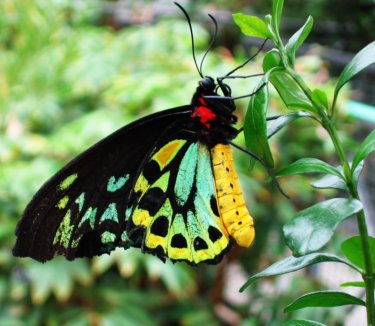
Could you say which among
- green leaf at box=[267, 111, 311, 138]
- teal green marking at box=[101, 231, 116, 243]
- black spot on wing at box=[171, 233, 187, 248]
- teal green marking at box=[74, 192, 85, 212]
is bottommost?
green leaf at box=[267, 111, 311, 138]

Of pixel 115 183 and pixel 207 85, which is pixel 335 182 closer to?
pixel 207 85

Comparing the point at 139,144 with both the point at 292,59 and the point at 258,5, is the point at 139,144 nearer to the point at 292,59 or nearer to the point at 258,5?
the point at 292,59

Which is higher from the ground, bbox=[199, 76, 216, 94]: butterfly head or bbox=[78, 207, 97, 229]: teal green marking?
bbox=[199, 76, 216, 94]: butterfly head

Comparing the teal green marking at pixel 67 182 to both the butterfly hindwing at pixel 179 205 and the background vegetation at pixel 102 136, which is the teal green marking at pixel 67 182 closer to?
the butterfly hindwing at pixel 179 205

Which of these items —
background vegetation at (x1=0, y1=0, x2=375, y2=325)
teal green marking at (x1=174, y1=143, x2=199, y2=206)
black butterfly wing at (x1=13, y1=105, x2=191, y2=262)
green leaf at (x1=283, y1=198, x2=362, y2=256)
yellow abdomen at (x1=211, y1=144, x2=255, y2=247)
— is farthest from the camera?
background vegetation at (x1=0, y1=0, x2=375, y2=325)

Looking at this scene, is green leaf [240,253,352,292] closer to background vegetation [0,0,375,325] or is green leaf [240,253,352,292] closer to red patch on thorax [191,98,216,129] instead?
red patch on thorax [191,98,216,129]

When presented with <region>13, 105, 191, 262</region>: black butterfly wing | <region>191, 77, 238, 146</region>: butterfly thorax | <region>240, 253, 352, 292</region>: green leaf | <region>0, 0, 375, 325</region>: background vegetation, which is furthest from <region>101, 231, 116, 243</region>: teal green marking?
<region>0, 0, 375, 325</region>: background vegetation

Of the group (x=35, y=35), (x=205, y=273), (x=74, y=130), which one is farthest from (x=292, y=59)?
(x=35, y=35)

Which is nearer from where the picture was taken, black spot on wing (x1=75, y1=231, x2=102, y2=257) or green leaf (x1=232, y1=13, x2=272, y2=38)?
green leaf (x1=232, y1=13, x2=272, y2=38)

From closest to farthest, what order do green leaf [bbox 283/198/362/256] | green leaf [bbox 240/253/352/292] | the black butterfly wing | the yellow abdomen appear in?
green leaf [bbox 283/198/362/256]
green leaf [bbox 240/253/352/292]
the yellow abdomen
the black butterfly wing
